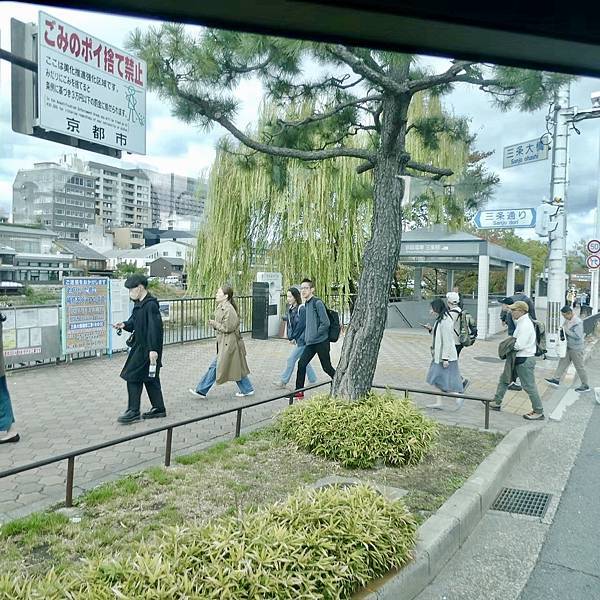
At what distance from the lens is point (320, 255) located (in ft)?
55.2

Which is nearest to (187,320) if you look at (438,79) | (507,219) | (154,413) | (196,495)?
(154,413)

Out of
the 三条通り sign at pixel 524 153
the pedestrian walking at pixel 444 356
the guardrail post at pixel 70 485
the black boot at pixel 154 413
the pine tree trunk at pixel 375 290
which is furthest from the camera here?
the 三条通り sign at pixel 524 153

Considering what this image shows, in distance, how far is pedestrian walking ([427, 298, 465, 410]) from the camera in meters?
7.33

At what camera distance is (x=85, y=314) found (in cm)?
1021

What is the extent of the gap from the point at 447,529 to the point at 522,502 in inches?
51.8

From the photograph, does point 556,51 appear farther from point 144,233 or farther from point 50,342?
point 144,233

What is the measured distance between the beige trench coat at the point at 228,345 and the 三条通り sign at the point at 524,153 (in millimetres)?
7432

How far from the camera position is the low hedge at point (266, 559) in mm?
2361

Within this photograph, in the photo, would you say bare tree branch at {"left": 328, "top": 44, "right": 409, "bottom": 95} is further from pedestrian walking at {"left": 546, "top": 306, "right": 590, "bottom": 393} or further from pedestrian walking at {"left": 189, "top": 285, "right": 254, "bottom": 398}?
pedestrian walking at {"left": 546, "top": 306, "right": 590, "bottom": 393}

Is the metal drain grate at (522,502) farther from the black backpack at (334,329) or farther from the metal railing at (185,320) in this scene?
the metal railing at (185,320)

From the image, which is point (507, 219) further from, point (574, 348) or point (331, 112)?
point (331, 112)

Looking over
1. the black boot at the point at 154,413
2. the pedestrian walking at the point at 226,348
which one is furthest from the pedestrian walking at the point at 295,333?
the black boot at the point at 154,413

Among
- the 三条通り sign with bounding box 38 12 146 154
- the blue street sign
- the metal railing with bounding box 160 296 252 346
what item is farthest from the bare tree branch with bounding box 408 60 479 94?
the metal railing with bounding box 160 296 252 346

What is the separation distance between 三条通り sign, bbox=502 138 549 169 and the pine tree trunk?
697 centimetres
